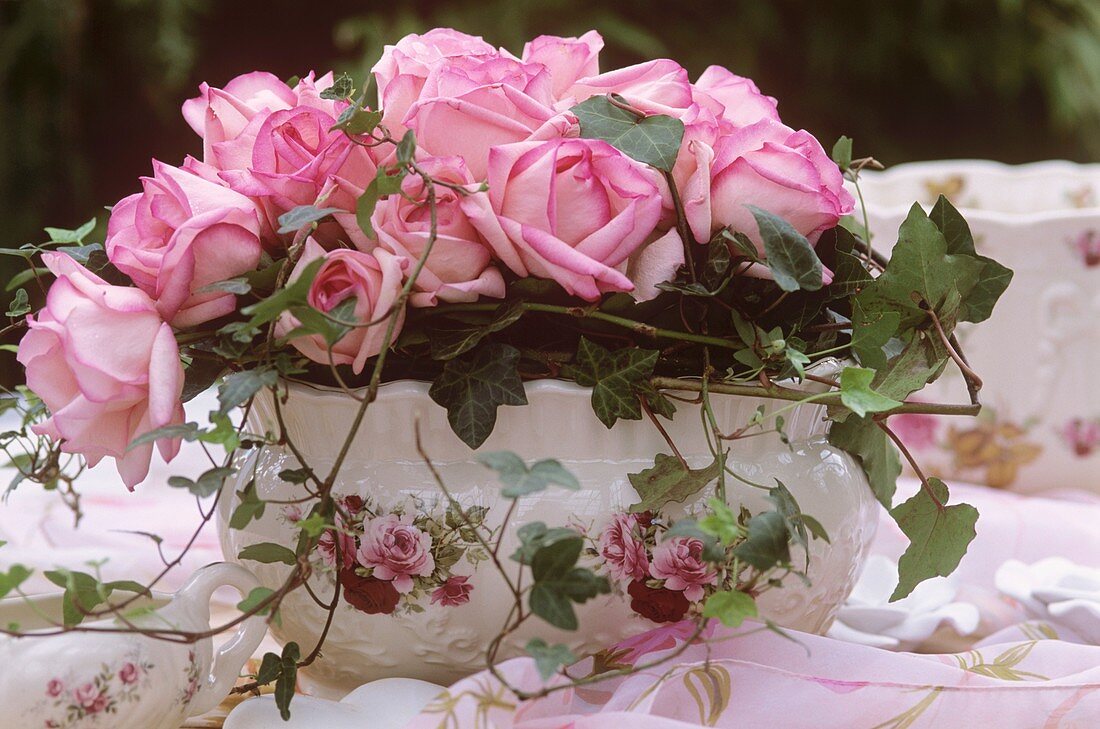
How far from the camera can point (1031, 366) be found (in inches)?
31.7

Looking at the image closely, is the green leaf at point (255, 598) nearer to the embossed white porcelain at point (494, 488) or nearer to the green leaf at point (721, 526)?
the embossed white porcelain at point (494, 488)

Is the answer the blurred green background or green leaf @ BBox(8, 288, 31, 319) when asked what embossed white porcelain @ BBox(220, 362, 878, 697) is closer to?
green leaf @ BBox(8, 288, 31, 319)

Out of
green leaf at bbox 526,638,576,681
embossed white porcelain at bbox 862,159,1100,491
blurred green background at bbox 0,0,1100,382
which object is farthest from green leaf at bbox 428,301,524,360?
blurred green background at bbox 0,0,1100,382

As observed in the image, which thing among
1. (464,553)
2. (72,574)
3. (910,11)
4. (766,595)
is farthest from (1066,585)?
(910,11)

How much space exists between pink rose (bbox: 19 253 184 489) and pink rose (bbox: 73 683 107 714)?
72 mm

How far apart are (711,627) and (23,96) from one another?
1946 mm

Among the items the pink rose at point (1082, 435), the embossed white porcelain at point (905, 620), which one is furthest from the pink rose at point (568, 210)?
the pink rose at point (1082, 435)

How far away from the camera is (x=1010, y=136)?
7.50ft

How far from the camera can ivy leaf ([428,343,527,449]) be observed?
385mm

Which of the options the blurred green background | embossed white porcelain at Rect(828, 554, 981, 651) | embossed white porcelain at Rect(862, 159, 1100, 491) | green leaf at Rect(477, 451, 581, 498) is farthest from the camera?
the blurred green background

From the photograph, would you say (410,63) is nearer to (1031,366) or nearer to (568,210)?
(568,210)

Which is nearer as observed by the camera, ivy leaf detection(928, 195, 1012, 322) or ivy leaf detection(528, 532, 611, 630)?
ivy leaf detection(528, 532, 611, 630)

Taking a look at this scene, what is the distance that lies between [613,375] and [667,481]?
1.8 inches

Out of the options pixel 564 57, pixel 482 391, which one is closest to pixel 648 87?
pixel 564 57
